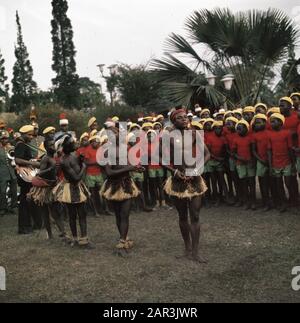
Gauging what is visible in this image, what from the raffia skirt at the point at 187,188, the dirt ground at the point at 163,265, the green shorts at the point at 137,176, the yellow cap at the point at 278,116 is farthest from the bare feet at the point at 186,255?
the green shorts at the point at 137,176

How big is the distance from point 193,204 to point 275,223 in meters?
2.03

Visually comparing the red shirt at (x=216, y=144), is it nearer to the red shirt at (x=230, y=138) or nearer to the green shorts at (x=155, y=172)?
the red shirt at (x=230, y=138)

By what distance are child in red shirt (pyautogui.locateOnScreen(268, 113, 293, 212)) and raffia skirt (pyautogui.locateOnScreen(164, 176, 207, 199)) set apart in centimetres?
241

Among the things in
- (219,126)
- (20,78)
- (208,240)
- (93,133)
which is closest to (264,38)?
(219,126)

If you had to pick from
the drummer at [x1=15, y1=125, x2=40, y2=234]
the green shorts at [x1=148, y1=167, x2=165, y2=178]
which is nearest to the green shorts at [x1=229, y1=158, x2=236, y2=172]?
the green shorts at [x1=148, y1=167, x2=165, y2=178]

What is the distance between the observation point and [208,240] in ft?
19.7

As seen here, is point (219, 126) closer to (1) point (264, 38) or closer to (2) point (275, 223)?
(2) point (275, 223)

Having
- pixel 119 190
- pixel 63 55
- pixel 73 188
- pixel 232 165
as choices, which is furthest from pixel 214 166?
pixel 63 55

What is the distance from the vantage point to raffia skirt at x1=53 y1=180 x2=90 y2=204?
5.97 meters

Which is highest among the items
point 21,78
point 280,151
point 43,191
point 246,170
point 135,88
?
point 21,78

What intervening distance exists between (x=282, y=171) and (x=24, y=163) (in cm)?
436

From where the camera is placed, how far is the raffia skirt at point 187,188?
5113mm

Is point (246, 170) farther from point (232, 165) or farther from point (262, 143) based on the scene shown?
point (262, 143)

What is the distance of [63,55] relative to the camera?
3269cm
